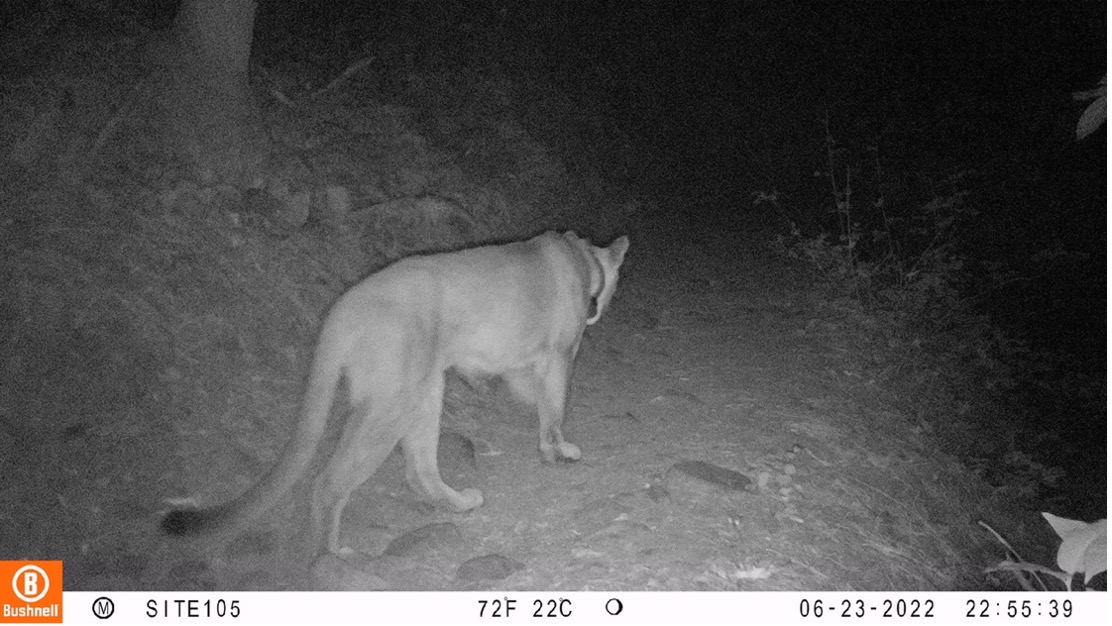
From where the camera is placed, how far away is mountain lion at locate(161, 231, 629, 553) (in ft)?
10.5

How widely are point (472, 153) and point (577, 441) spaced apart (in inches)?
193

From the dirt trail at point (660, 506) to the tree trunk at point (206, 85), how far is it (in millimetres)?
1945

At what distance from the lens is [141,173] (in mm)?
4852

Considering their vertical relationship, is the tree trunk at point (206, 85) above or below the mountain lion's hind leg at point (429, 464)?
above

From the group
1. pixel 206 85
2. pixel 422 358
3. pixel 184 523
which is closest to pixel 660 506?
pixel 422 358

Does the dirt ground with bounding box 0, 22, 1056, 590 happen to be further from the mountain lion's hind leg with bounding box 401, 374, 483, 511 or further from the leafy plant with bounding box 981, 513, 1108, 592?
the leafy plant with bounding box 981, 513, 1108, 592

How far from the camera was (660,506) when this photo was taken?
145 inches

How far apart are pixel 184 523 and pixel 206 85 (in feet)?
11.3
